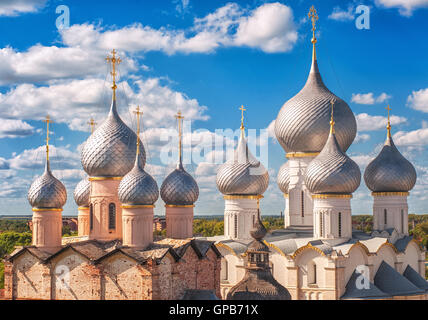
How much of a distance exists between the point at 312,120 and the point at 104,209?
34.4ft

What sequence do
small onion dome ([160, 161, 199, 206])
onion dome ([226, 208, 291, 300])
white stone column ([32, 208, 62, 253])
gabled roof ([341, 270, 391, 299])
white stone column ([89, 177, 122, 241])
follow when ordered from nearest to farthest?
onion dome ([226, 208, 291, 300]) < white stone column ([32, 208, 62, 253]) < white stone column ([89, 177, 122, 241]) < small onion dome ([160, 161, 199, 206]) < gabled roof ([341, 270, 391, 299])

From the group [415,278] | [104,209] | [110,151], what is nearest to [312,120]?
[415,278]

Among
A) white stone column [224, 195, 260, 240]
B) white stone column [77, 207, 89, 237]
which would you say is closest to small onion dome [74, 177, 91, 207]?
white stone column [77, 207, 89, 237]

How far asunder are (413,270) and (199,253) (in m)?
11.0

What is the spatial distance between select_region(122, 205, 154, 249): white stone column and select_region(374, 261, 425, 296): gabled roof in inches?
416

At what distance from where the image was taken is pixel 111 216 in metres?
22.8

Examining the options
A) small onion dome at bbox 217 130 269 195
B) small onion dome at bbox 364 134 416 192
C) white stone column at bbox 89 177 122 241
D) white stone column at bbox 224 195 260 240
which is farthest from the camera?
small onion dome at bbox 364 134 416 192

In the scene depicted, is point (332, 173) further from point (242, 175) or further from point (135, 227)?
point (135, 227)

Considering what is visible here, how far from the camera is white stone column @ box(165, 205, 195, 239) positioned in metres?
23.1

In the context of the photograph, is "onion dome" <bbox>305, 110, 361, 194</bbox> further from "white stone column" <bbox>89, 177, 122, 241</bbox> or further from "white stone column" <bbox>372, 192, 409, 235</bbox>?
"white stone column" <bbox>89, 177, 122, 241</bbox>

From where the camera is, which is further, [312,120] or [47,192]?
[312,120]

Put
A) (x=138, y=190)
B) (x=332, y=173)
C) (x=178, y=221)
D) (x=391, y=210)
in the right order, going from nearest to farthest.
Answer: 1. (x=138, y=190)
2. (x=178, y=221)
3. (x=332, y=173)
4. (x=391, y=210)

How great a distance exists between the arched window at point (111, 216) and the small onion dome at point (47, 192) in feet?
5.71

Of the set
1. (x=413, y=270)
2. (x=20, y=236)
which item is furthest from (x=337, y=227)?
(x=20, y=236)
